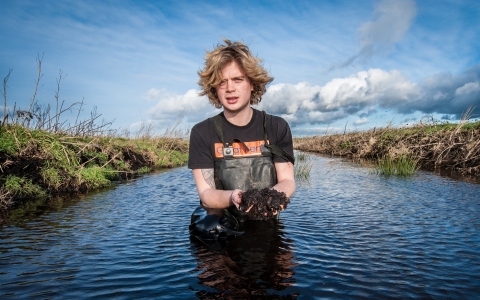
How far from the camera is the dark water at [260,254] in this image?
8.73 feet

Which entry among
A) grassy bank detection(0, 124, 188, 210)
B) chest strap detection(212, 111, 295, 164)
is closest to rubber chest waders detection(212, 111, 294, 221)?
chest strap detection(212, 111, 295, 164)

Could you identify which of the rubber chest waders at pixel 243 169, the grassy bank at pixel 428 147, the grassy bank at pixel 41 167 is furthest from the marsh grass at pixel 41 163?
the grassy bank at pixel 428 147

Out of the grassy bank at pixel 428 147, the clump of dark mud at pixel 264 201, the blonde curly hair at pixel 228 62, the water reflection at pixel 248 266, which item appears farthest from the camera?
the grassy bank at pixel 428 147

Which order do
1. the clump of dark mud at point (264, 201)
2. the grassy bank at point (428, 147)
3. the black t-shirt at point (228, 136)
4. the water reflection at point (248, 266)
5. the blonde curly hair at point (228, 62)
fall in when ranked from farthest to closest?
the grassy bank at point (428, 147)
the black t-shirt at point (228, 136)
the blonde curly hair at point (228, 62)
the clump of dark mud at point (264, 201)
the water reflection at point (248, 266)

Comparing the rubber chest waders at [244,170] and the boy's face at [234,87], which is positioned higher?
the boy's face at [234,87]

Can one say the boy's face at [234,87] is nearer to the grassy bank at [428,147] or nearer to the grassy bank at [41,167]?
the grassy bank at [41,167]

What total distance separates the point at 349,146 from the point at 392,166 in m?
9.21

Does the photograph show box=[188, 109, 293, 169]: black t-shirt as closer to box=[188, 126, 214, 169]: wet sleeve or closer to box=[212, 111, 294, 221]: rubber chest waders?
box=[188, 126, 214, 169]: wet sleeve

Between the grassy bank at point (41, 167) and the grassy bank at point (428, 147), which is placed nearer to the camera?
the grassy bank at point (41, 167)

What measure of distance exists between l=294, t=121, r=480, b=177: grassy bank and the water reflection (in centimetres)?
717

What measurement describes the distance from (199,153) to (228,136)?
1.39 feet

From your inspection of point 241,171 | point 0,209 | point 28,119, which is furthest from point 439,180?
point 28,119

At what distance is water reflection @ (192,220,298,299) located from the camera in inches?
102

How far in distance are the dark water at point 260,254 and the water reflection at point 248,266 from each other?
10 millimetres
